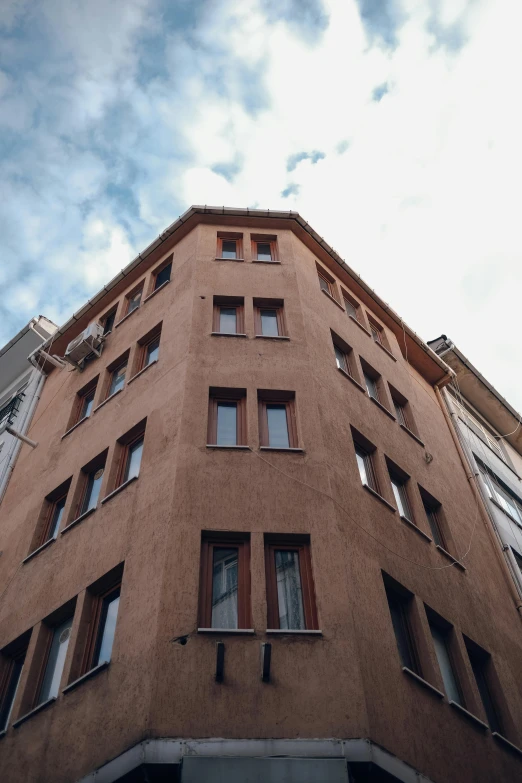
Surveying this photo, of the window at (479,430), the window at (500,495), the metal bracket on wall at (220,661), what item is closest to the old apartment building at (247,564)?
the metal bracket on wall at (220,661)

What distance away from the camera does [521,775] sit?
46.7ft

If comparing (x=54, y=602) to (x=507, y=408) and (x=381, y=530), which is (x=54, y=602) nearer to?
(x=381, y=530)

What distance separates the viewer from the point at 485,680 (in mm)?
16094

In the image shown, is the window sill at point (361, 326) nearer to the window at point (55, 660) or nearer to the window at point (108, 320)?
the window at point (108, 320)

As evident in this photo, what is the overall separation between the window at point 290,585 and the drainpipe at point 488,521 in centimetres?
839

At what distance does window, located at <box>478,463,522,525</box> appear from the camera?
2488cm

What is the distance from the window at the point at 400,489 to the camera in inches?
715

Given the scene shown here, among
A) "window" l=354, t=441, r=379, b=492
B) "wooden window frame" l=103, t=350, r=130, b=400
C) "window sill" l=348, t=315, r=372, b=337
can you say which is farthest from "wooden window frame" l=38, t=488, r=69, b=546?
"window sill" l=348, t=315, r=372, b=337

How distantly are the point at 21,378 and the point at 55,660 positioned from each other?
1906cm

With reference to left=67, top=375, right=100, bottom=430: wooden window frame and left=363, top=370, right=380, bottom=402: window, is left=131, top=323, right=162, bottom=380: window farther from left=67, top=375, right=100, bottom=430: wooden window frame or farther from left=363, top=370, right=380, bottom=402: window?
left=363, top=370, right=380, bottom=402: window

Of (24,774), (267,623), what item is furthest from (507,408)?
(24,774)

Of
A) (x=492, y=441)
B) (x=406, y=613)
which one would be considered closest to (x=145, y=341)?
(x=406, y=613)

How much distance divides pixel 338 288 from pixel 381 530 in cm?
1087

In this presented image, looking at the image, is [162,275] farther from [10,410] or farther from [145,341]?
[10,410]
